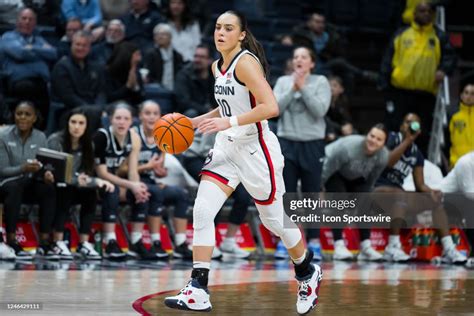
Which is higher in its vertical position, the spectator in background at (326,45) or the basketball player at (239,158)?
the spectator in background at (326,45)

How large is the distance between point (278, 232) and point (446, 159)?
7577mm

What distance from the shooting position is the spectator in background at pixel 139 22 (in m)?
14.5

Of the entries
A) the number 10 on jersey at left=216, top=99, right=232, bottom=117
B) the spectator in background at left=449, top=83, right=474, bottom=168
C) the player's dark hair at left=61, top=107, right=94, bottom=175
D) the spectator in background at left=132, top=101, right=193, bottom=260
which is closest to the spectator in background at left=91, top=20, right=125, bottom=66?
the spectator in background at left=132, top=101, right=193, bottom=260

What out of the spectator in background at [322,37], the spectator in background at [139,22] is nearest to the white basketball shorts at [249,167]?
the spectator in background at [139,22]

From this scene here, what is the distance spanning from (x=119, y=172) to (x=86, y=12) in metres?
3.48

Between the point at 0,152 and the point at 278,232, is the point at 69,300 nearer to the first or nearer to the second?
the point at 278,232

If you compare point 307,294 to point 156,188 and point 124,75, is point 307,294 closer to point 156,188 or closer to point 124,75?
point 156,188

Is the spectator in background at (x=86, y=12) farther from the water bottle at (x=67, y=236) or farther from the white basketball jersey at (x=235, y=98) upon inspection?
the white basketball jersey at (x=235, y=98)

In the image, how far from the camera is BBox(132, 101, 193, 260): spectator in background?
462 inches

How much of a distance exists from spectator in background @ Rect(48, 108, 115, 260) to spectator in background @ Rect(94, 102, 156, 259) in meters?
0.14

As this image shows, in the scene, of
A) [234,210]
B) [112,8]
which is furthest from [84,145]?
[112,8]

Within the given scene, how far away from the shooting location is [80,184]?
11.2 meters

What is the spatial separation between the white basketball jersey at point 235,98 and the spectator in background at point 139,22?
7440mm

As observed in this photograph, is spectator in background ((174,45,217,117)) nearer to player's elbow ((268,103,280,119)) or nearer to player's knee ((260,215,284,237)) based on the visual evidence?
player's knee ((260,215,284,237))
